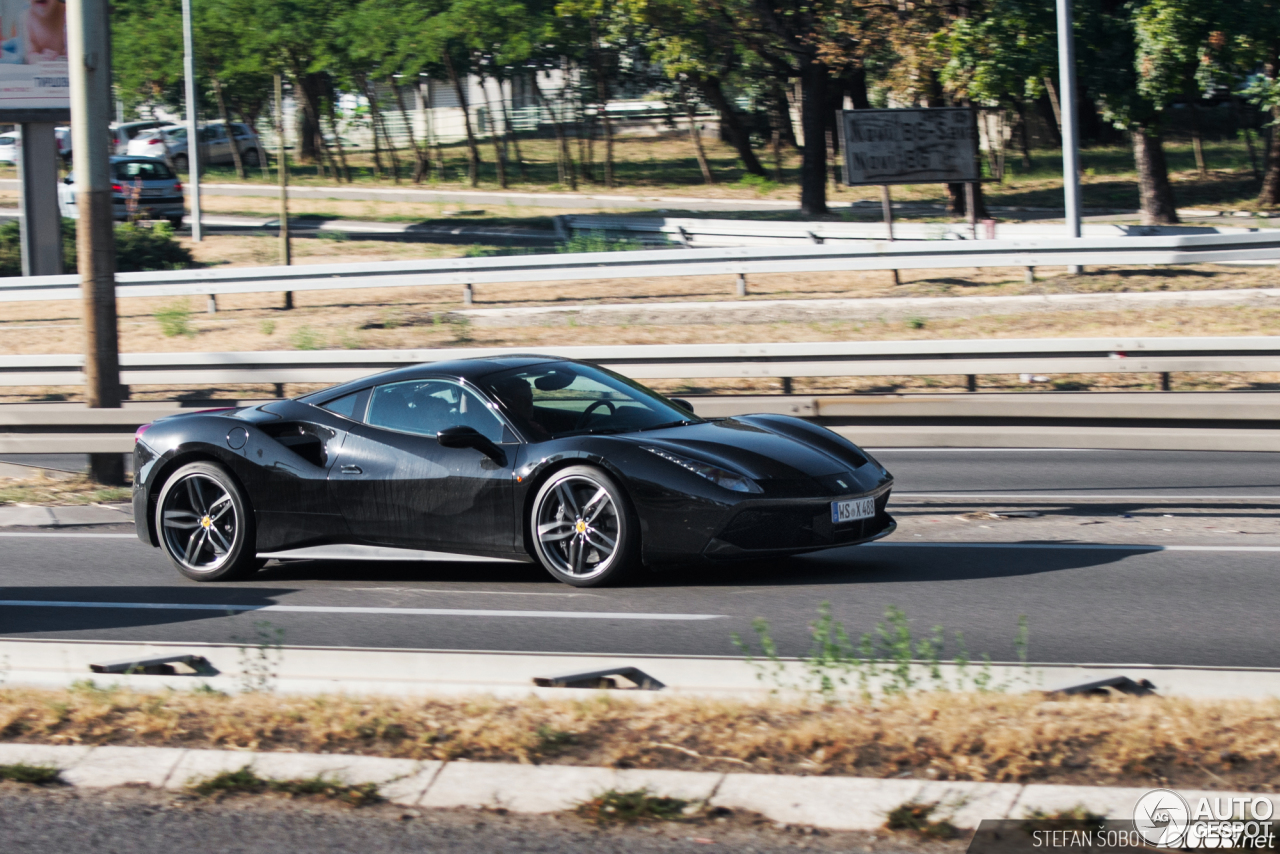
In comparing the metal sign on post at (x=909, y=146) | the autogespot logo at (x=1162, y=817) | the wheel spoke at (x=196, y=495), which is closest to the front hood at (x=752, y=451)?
the wheel spoke at (x=196, y=495)

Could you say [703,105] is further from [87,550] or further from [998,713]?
[998,713]

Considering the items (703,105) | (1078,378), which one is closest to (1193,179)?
(1078,378)

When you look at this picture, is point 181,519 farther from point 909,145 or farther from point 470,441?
point 909,145

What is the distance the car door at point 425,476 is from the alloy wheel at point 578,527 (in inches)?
7.9

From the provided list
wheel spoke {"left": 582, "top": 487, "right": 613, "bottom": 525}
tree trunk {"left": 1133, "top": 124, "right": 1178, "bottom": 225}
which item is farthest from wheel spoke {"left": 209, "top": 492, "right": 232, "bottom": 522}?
tree trunk {"left": 1133, "top": 124, "right": 1178, "bottom": 225}

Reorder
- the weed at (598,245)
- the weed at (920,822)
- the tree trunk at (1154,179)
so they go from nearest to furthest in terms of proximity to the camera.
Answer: the weed at (920,822), the tree trunk at (1154,179), the weed at (598,245)

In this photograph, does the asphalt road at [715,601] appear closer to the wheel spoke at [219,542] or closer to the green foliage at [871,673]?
the wheel spoke at [219,542]

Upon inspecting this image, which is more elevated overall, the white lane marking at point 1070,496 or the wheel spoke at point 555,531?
the wheel spoke at point 555,531

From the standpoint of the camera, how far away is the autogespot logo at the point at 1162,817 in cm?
378

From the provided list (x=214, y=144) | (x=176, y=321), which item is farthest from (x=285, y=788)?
(x=214, y=144)

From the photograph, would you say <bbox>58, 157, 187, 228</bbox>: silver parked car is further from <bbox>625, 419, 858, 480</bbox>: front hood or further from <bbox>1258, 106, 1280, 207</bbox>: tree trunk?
<bbox>625, 419, 858, 480</bbox>: front hood

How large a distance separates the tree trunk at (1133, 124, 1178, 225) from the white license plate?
22.0m

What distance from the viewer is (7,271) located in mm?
29234

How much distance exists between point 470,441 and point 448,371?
0.66 meters
